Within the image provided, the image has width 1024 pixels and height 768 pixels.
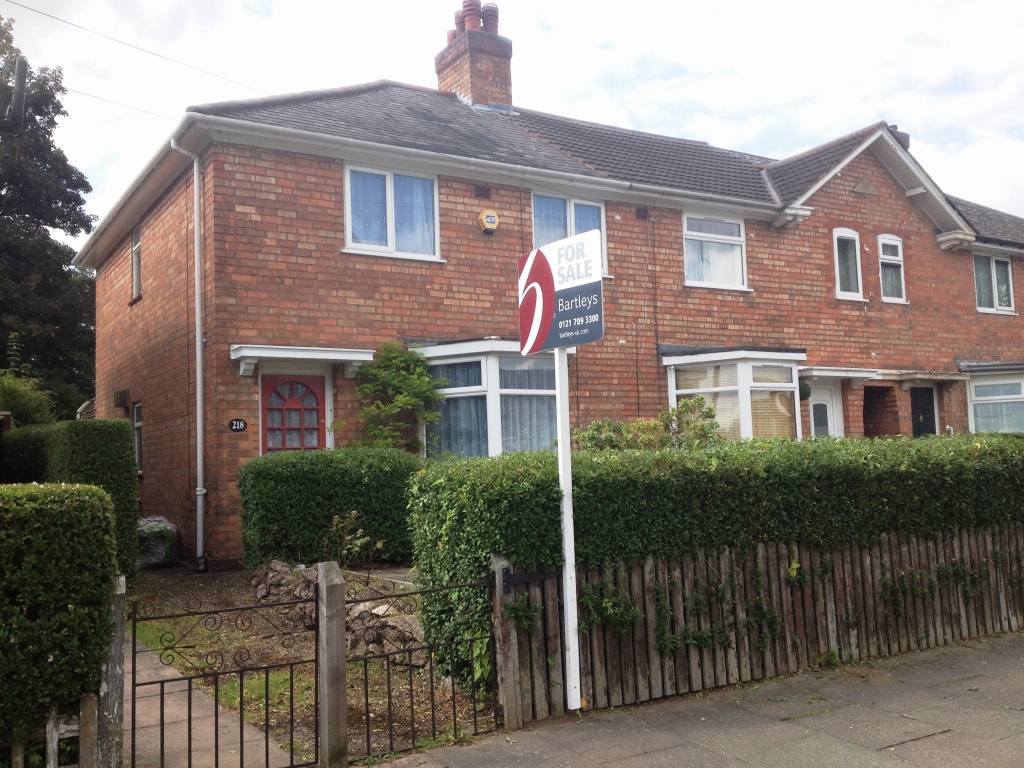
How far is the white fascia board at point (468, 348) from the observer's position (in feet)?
41.2

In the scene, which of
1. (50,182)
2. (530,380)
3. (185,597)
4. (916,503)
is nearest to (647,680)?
(916,503)

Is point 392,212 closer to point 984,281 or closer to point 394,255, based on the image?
point 394,255

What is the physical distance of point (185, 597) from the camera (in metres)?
9.70

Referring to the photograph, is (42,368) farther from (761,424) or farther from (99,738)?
(99,738)

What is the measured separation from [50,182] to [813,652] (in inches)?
923

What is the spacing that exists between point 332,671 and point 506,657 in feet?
3.68

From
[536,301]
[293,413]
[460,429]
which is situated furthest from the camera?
[460,429]

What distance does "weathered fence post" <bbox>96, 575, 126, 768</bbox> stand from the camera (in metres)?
4.38

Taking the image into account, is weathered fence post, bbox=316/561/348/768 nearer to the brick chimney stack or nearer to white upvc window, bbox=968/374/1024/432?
the brick chimney stack

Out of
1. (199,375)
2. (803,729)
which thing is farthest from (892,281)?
(803,729)

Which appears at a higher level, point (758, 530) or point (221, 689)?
point (758, 530)

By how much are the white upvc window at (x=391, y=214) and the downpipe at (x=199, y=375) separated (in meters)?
1.99

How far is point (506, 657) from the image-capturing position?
216 inches

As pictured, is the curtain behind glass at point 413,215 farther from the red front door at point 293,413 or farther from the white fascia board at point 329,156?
the red front door at point 293,413
